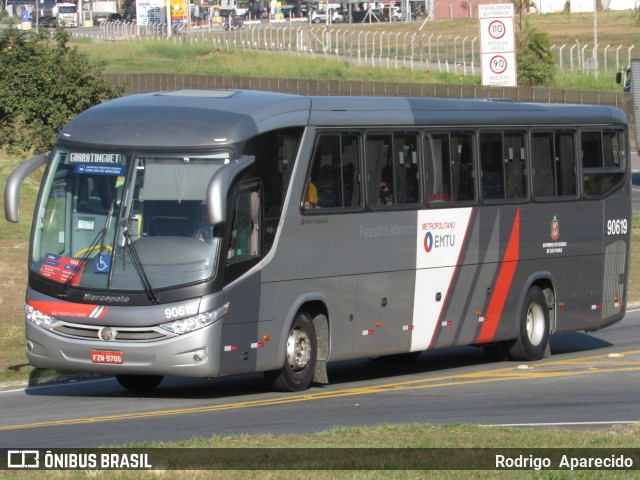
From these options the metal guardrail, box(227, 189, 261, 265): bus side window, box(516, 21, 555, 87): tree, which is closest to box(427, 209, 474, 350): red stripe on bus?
box(227, 189, 261, 265): bus side window

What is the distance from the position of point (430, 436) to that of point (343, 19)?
360 feet

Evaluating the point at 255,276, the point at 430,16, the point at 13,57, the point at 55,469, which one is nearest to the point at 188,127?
the point at 255,276

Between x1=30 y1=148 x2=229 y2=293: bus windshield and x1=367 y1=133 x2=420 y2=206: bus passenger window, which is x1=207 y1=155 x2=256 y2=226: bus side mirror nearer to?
x1=30 y1=148 x2=229 y2=293: bus windshield

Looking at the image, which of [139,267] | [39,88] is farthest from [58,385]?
[39,88]

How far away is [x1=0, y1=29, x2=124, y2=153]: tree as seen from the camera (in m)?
30.1

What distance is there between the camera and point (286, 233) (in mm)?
15641

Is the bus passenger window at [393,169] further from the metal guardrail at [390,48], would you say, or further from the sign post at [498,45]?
the metal guardrail at [390,48]

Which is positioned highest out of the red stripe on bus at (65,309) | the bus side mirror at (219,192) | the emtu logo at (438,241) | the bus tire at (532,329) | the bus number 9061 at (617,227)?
the bus side mirror at (219,192)

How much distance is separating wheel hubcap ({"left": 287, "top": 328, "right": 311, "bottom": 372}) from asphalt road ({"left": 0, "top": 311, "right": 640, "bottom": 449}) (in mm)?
366

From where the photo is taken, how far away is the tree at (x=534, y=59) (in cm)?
6003

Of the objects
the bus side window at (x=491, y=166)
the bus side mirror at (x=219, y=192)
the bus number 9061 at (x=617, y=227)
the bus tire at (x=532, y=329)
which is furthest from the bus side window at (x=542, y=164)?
the bus side mirror at (x=219, y=192)

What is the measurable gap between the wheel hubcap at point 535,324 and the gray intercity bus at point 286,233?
23 mm

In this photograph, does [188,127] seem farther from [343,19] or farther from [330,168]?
[343,19]

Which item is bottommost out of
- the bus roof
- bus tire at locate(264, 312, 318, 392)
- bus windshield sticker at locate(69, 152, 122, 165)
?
bus tire at locate(264, 312, 318, 392)
